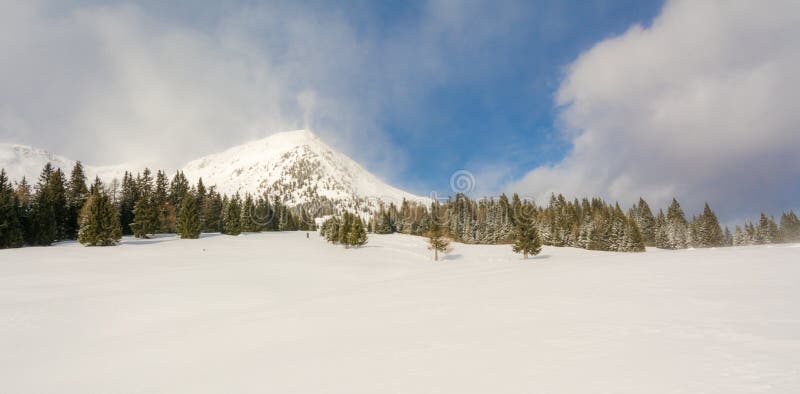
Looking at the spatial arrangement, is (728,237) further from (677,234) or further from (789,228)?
(677,234)

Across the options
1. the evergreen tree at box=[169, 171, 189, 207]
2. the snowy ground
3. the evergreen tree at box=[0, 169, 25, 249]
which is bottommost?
the snowy ground

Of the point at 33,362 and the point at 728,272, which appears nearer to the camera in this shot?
the point at 33,362

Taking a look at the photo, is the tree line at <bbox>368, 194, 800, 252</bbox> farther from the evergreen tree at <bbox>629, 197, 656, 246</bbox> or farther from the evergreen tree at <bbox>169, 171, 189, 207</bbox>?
the evergreen tree at <bbox>169, 171, 189, 207</bbox>

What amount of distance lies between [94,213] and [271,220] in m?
55.4

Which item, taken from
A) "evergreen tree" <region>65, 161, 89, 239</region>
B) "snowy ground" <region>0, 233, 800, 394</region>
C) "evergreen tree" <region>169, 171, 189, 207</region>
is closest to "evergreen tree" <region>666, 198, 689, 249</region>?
"snowy ground" <region>0, 233, 800, 394</region>

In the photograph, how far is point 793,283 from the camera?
Answer: 1277cm

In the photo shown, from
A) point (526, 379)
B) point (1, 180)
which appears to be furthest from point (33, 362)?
point (1, 180)

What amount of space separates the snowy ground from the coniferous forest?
103 feet

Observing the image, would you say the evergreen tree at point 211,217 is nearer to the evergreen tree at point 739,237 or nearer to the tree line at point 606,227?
the tree line at point 606,227

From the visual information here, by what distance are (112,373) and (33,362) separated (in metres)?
4.03

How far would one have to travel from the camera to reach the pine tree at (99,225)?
42.8 metres

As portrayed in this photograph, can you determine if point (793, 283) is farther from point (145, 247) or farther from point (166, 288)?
point (145, 247)

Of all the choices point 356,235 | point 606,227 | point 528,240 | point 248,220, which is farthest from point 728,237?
point 248,220

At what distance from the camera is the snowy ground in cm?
608
